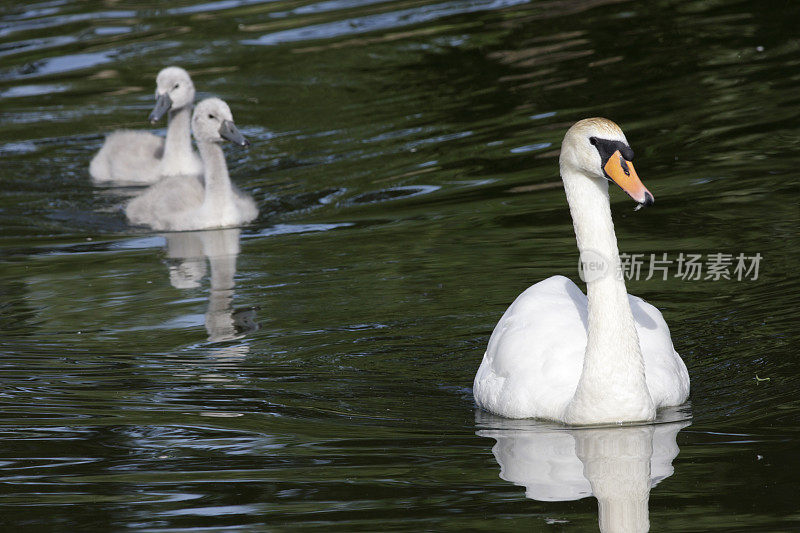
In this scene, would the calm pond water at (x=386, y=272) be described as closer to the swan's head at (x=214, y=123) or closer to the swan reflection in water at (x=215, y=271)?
the swan reflection in water at (x=215, y=271)

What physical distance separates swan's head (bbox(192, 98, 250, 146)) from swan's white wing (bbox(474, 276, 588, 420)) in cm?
506

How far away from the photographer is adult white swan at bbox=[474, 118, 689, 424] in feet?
19.1

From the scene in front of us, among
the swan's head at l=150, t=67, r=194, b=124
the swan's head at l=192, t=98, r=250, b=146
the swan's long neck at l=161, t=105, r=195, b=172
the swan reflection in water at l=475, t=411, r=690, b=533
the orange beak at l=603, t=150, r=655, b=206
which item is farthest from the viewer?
the swan's long neck at l=161, t=105, r=195, b=172

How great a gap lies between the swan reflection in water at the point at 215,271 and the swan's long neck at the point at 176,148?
1.78m

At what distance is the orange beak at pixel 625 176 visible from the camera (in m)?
5.50

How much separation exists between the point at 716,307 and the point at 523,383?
1.87m

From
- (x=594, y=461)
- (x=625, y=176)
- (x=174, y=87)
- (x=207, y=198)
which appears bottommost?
(x=594, y=461)

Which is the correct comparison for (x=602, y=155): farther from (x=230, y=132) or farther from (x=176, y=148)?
(x=176, y=148)

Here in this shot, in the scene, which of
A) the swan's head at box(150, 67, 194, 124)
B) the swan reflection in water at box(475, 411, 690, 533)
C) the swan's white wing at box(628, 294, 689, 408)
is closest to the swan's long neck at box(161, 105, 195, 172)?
the swan's head at box(150, 67, 194, 124)

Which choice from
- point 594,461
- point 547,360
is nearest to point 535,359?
point 547,360

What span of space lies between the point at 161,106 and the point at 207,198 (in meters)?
1.70

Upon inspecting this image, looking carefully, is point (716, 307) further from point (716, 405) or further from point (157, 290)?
point (157, 290)

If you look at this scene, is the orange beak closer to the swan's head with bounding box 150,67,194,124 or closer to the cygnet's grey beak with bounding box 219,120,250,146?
the cygnet's grey beak with bounding box 219,120,250,146

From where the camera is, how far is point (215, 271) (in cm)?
953
